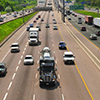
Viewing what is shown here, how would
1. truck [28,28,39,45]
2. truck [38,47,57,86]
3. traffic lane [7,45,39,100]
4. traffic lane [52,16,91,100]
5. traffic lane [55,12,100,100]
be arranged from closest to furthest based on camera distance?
traffic lane [52,16,91,100] < traffic lane [7,45,39,100] < truck [38,47,57,86] < traffic lane [55,12,100,100] < truck [28,28,39,45]

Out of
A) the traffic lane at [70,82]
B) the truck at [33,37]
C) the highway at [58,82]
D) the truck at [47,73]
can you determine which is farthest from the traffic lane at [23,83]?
the truck at [33,37]

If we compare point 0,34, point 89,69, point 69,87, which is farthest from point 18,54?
point 0,34

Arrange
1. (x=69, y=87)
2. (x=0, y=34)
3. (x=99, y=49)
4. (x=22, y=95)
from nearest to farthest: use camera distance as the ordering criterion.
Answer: (x=22, y=95) → (x=69, y=87) → (x=99, y=49) → (x=0, y=34)

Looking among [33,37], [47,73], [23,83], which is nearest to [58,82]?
[47,73]

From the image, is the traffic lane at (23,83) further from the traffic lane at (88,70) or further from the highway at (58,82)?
the traffic lane at (88,70)

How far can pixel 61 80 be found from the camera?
3509 cm

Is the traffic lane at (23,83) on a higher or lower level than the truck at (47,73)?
lower

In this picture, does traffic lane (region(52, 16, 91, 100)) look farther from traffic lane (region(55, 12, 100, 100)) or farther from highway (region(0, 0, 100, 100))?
traffic lane (region(55, 12, 100, 100))

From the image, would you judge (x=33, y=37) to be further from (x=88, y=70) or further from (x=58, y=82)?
(x=58, y=82)

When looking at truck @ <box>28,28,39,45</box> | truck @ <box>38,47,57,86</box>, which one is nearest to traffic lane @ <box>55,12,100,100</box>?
truck @ <box>38,47,57,86</box>

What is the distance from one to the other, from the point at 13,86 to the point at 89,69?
1492cm

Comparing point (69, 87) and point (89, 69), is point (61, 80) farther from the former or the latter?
point (89, 69)

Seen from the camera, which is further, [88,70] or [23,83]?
[88,70]

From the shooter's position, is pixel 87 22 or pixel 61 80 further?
pixel 87 22
